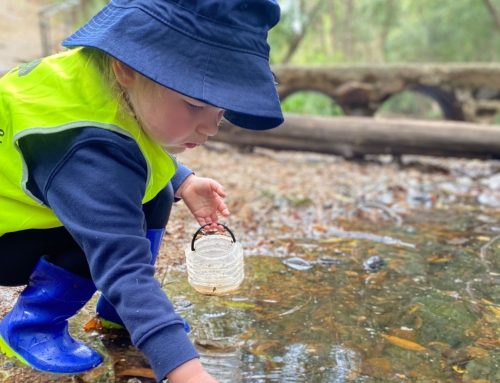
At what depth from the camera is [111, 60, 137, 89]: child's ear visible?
1.39 metres

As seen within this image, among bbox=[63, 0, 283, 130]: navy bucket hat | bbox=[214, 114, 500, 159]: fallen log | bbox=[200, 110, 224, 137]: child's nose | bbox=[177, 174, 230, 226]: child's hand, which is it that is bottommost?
bbox=[214, 114, 500, 159]: fallen log

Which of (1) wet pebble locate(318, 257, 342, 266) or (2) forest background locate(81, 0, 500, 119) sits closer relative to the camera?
(1) wet pebble locate(318, 257, 342, 266)

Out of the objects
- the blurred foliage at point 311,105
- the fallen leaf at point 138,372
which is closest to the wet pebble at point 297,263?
the fallen leaf at point 138,372

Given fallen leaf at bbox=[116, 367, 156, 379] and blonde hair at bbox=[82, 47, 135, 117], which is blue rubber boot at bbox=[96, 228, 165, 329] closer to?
fallen leaf at bbox=[116, 367, 156, 379]

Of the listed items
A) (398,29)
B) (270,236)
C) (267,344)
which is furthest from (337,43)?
(267,344)

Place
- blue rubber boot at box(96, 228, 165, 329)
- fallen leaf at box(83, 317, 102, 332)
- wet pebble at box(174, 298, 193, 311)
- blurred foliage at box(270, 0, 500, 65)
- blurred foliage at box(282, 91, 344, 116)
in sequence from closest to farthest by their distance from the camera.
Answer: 1. blue rubber boot at box(96, 228, 165, 329)
2. fallen leaf at box(83, 317, 102, 332)
3. wet pebble at box(174, 298, 193, 311)
4. blurred foliage at box(282, 91, 344, 116)
5. blurred foliage at box(270, 0, 500, 65)

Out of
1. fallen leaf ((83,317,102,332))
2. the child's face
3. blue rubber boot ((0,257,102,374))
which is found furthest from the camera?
fallen leaf ((83,317,102,332))

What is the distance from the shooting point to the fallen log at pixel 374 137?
622 cm

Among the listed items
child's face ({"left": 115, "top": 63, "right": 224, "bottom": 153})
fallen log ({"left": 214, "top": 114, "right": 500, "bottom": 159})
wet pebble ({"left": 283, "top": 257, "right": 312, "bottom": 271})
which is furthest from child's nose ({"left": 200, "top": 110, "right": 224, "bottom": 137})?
fallen log ({"left": 214, "top": 114, "right": 500, "bottom": 159})

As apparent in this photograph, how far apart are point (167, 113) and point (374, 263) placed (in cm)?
179

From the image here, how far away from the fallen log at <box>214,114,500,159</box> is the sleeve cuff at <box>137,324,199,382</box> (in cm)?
556

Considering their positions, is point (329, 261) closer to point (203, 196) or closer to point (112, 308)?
point (203, 196)

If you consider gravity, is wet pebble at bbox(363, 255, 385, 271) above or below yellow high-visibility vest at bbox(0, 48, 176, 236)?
below

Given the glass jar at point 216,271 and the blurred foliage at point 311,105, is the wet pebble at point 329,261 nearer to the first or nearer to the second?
the glass jar at point 216,271
